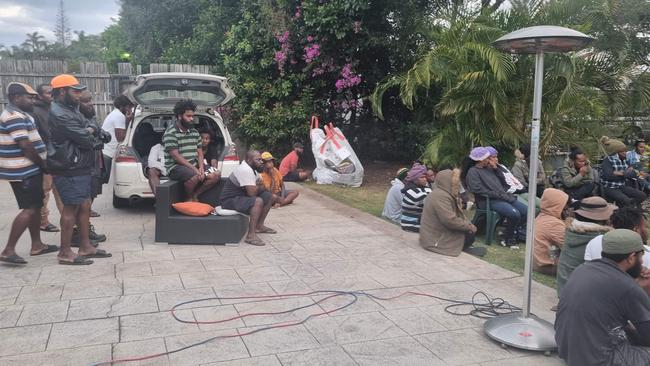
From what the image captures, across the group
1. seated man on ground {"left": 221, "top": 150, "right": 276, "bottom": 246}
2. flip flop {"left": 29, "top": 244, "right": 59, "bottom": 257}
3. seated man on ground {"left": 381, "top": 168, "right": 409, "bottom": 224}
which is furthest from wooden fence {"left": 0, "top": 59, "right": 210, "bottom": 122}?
flip flop {"left": 29, "top": 244, "right": 59, "bottom": 257}

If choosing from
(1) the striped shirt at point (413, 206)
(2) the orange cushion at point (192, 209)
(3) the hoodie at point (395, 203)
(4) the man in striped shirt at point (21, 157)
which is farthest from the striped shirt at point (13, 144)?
(3) the hoodie at point (395, 203)

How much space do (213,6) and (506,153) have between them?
9309 mm

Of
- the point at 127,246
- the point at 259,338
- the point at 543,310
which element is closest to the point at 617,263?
the point at 543,310

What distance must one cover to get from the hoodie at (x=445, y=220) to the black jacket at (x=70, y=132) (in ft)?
12.6

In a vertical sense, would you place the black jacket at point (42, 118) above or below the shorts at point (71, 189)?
above

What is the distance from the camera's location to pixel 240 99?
13.6 metres

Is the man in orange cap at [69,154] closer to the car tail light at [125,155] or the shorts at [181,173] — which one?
the shorts at [181,173]

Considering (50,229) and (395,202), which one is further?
(395,202)

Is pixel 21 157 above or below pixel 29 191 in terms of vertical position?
above

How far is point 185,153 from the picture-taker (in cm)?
751

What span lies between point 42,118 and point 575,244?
5.81 m

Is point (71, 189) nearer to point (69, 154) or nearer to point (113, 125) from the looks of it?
point (69, 154)

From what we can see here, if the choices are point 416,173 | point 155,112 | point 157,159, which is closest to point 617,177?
point 416,173

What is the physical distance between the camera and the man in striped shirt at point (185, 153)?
7.37 metres
